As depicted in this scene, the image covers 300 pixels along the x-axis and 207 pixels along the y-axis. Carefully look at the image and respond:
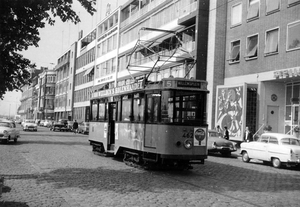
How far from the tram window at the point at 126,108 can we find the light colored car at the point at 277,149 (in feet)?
23.8

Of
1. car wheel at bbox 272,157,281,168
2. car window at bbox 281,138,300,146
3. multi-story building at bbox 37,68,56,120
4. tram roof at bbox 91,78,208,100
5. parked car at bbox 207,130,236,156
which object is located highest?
multi-story building at bbox 37,68,56,120

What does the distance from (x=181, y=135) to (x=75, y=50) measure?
7261 centimetres

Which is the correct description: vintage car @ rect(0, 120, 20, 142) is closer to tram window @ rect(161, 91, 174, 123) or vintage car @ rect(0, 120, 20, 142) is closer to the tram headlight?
tram window @ rect(161, 91, 174, 123)

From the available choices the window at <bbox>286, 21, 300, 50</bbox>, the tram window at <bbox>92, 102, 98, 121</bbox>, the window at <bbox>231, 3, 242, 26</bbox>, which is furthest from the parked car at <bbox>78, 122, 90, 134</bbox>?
the window at <bbox>286, 21, 300, 50</bbox>

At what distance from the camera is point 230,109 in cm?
2820

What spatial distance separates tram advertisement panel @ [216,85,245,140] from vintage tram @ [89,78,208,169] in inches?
566

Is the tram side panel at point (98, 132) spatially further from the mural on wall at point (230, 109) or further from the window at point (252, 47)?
the window at point (252, 47)

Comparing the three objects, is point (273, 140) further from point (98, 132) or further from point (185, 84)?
point (98, 132)

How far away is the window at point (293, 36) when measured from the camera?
76.1 ft

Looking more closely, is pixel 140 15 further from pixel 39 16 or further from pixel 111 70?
pixel 39 16

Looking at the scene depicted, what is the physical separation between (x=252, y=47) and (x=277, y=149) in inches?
484

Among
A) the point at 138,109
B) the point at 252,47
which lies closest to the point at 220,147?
the point at 138,109

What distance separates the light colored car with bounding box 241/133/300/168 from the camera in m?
16.3

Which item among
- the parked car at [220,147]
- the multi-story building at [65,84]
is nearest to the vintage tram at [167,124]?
the parked car at [220,147]
